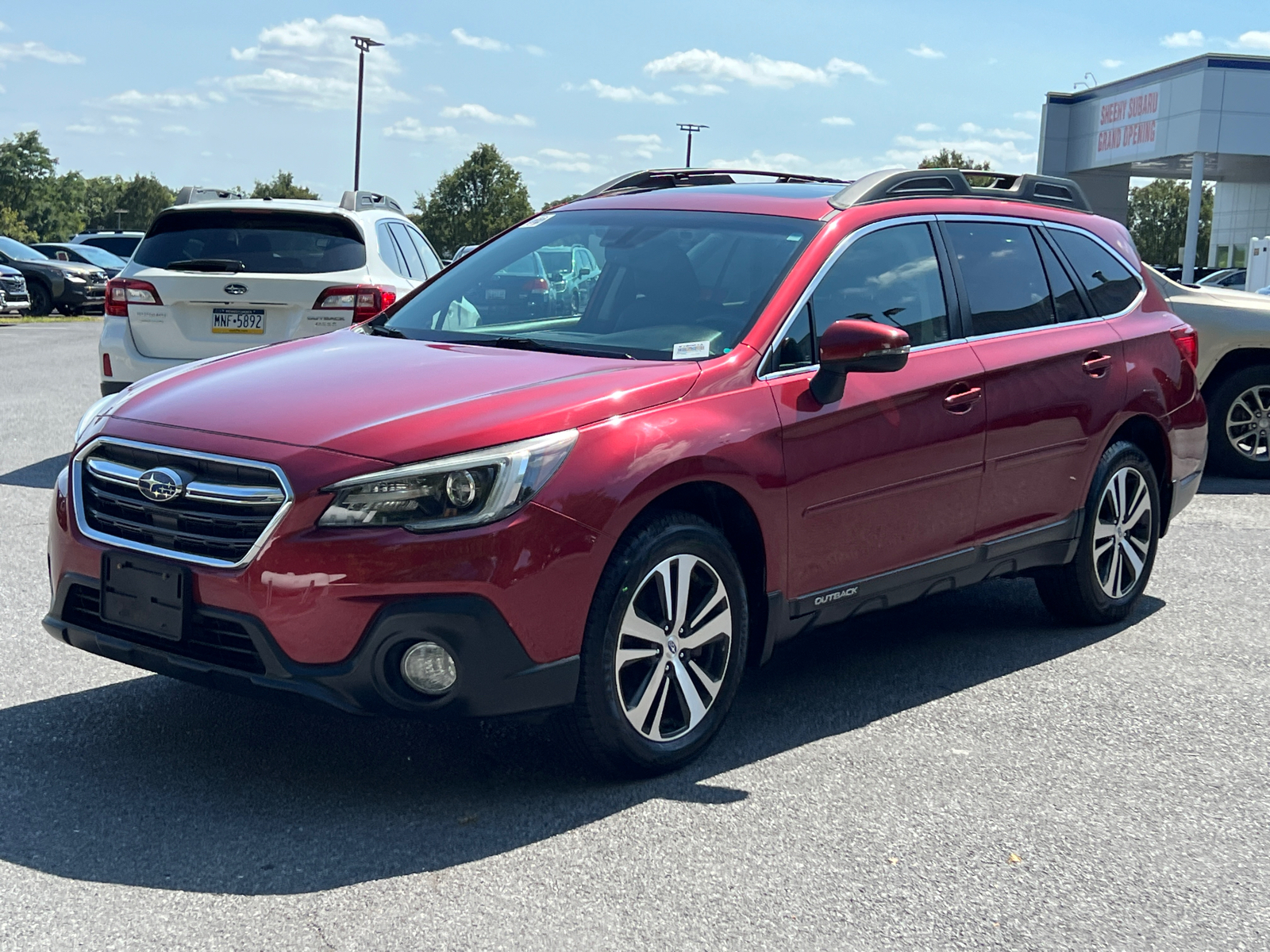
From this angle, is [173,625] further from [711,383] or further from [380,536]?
[711,383]

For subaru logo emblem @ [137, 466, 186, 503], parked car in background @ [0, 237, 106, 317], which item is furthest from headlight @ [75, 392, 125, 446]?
parked car in background @ [0, 237, 106, 317]

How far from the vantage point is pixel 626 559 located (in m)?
4.19

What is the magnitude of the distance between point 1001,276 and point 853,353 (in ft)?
4.95

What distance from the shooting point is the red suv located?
3.92 m

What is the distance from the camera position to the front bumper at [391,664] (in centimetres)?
389

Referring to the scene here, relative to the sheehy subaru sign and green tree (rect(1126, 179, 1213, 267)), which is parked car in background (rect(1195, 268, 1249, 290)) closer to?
the sheehy subaru sign

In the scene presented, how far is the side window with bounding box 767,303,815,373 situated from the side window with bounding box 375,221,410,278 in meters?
5.39

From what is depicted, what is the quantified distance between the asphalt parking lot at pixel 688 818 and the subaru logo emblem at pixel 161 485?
2.17 ft

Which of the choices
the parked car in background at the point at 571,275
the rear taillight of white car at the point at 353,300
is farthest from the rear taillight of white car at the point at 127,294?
the parked car in background at the point at 571,275

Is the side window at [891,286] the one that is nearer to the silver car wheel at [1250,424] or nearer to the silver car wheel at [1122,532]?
the silver car wheel at [1122,532]

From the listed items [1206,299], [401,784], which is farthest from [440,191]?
[401,784]

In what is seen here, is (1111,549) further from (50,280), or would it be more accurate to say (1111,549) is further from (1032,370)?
(50,280)

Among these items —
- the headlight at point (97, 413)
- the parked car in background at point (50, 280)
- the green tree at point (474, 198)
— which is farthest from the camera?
the green tree at point (474, 198)

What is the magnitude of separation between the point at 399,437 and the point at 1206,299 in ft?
31.3
